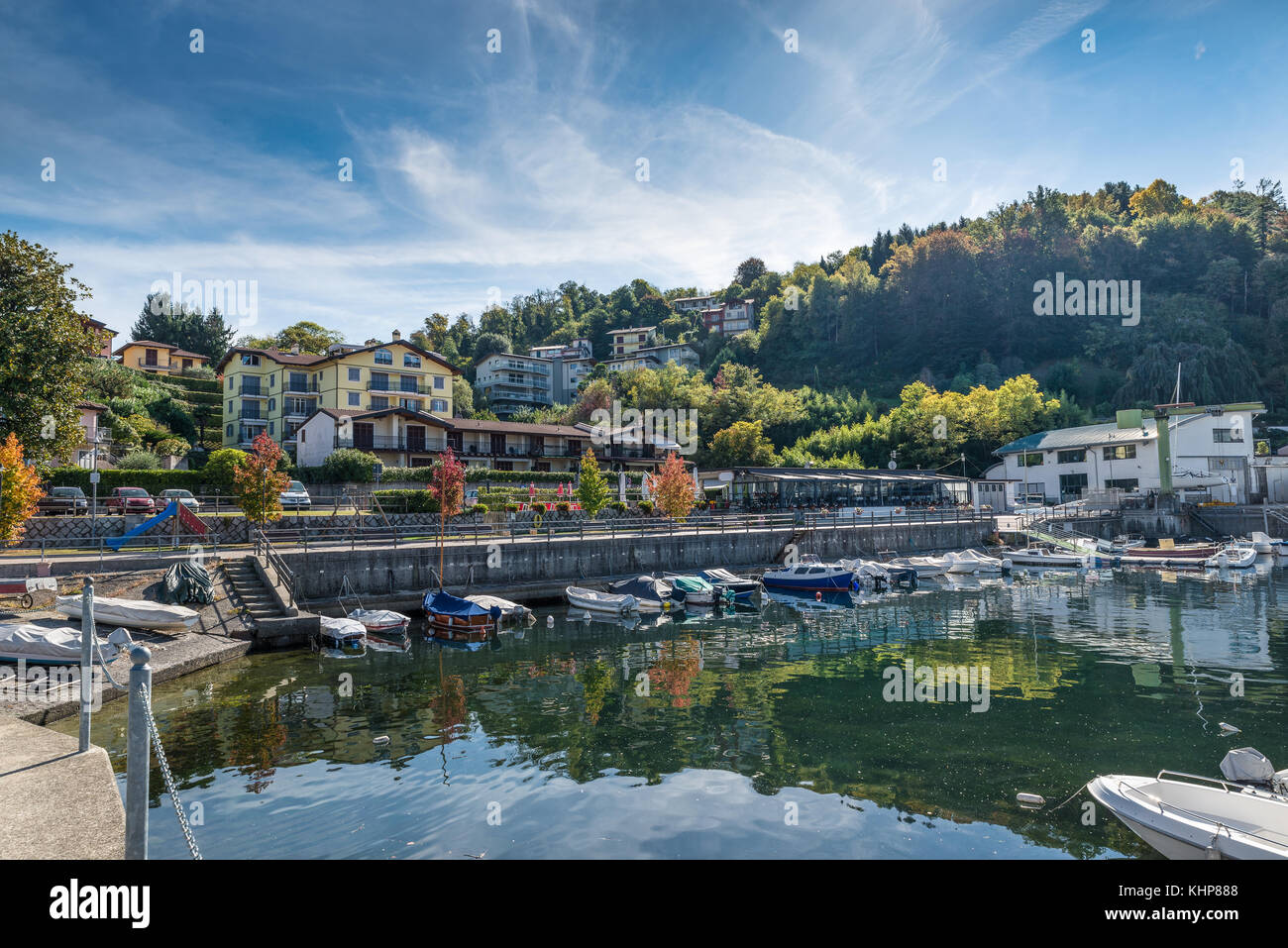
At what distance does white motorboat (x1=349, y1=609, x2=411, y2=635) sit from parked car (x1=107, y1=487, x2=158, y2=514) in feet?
65.9

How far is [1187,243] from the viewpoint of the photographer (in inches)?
4557

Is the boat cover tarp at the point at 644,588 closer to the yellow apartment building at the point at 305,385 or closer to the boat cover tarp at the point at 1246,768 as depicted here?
the boat cover tarp at the point at 1246,768

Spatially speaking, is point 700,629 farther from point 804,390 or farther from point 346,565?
point 804,390

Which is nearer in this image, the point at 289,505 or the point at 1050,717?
the point at 1050,717

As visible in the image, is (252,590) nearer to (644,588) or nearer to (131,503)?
(644,588)

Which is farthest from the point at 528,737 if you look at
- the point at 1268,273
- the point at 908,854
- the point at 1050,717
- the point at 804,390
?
the point at 1268,273

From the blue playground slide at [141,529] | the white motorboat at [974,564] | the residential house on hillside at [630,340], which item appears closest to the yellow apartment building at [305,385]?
the blue playground slide at [141,529]

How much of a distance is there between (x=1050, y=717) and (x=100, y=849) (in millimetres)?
18487

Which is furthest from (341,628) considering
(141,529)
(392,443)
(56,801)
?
(392,443)

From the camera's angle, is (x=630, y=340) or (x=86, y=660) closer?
(x=86, y=660)

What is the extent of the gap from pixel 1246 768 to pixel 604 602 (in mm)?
25018

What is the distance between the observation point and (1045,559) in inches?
2013

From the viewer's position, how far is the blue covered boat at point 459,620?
28.2 meters

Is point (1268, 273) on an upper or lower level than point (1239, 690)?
upper
